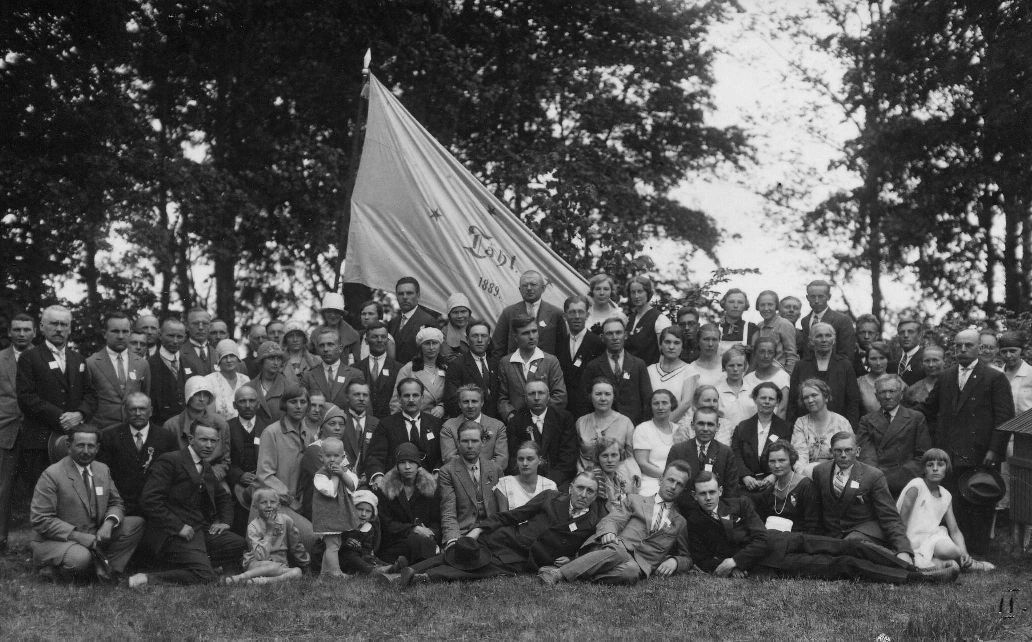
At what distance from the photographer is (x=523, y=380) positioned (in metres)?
10.2

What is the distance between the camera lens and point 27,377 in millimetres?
9711

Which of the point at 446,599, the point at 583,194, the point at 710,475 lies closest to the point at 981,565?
the point at 710,475

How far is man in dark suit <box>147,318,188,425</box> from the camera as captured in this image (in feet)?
33.6

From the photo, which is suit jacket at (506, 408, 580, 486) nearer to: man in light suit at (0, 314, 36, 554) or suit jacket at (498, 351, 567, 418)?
suit jacket at (498, 351, 567, 418)

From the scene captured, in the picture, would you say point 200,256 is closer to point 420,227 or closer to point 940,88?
point 420,227

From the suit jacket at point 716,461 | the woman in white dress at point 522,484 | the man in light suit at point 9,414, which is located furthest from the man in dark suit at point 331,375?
the suit jacket at point 716,461

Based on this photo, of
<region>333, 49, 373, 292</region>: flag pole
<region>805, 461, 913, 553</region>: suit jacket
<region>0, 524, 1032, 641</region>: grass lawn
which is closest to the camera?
<region>0, 524, 1032, 641</region>: grass lawn

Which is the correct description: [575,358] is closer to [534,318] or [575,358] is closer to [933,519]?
[534,318]

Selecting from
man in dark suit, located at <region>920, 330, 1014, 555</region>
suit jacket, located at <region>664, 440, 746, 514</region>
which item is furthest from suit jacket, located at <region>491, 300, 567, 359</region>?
man in dark suit, located at <region>920, 330, 1014, 555</region>

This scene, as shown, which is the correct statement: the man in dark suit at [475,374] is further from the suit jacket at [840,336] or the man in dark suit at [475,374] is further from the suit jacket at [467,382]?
the suit jacket at [840,336]

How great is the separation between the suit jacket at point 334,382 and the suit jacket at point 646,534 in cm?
255

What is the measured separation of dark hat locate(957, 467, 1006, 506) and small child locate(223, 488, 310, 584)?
5.25 m

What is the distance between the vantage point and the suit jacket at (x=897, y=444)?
965cm

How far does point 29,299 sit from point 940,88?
15201 mm
